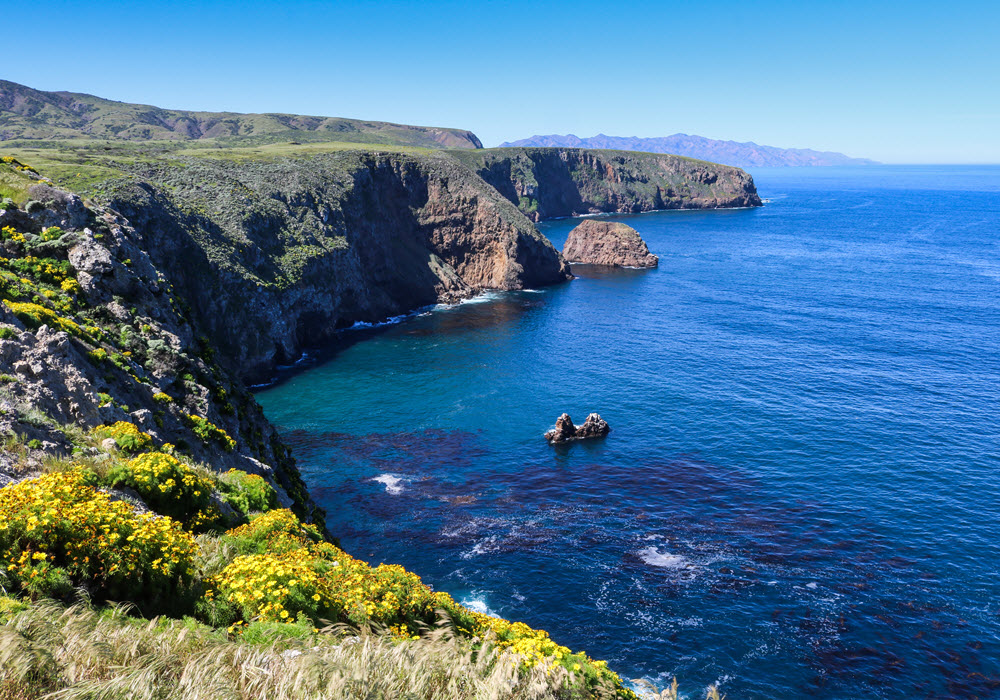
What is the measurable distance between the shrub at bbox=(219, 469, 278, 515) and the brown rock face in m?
155

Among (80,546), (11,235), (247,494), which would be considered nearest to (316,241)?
(11,235)

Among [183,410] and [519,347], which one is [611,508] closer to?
[183,410]

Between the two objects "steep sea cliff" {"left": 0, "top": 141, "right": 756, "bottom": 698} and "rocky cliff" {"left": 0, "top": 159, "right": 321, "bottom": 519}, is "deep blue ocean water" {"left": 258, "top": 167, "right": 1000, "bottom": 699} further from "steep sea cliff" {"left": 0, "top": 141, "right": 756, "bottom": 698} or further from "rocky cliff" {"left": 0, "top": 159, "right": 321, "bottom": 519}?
"rocky cliff" {"left": 0, "top": 159, "right": 321, "bottom": 519}

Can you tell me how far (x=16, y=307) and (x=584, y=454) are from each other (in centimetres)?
5130

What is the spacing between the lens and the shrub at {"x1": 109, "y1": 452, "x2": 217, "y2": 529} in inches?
880

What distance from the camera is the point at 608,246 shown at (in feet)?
593

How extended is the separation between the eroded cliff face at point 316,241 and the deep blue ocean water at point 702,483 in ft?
31.8

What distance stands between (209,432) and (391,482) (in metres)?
26.6

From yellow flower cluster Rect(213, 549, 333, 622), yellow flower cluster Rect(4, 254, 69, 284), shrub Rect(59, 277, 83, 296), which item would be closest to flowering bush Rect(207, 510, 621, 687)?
yellow flower cluster Rect(213, 549, 333, 622)

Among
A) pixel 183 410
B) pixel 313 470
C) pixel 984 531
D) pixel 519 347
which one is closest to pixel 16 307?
pixel 183 410

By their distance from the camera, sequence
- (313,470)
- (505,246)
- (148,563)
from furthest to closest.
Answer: (505,246)
(313,470)
(148,563)

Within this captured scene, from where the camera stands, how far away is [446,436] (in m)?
71.3

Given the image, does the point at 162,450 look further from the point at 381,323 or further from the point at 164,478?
the point at 381,323

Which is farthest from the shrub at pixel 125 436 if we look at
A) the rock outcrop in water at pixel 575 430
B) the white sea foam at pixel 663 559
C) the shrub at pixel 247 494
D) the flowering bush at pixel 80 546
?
the rock outcrop in water at pixel 575 430
